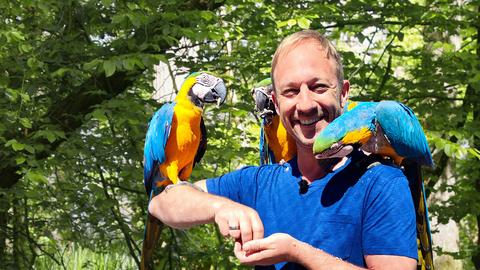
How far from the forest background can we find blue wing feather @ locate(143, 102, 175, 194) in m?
1.10

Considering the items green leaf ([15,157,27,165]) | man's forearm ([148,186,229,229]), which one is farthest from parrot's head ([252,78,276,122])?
green leaf ([15,157,27,165])

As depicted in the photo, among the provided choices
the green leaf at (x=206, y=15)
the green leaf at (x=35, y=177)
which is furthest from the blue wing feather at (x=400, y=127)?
the green leaf at (x=35, y=177)

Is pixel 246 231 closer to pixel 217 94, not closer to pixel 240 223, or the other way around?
pixel 240 223

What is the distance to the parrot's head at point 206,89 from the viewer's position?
2.57 meters

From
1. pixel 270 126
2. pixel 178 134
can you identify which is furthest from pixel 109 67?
pixel 270 126

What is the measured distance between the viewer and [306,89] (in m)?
1.43

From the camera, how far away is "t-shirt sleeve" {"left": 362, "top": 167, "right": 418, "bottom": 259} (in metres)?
1.32

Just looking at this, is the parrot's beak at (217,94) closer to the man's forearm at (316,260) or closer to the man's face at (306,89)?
the man's face at (306,89)

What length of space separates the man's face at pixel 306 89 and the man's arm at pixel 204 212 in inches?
8.8

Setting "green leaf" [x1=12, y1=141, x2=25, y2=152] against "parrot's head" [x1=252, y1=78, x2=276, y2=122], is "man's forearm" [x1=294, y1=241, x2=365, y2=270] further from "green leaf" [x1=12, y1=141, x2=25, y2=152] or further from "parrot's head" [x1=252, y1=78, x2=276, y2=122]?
"green leaf" [x1=12, y1=141, x2=25, y2=152]

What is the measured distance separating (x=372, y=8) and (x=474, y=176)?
4.74ft

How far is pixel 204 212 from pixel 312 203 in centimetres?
23

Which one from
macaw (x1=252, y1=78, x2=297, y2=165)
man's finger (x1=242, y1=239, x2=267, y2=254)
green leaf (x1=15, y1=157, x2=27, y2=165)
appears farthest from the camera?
green leaf (x1=15, y1=157, x2=27, y2=165)

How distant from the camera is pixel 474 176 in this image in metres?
5.05
